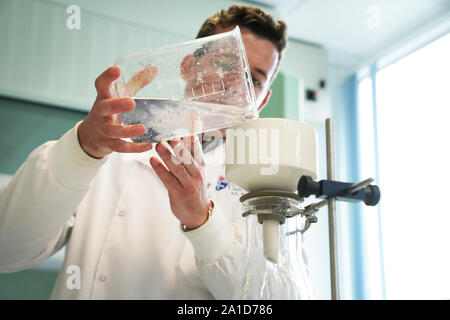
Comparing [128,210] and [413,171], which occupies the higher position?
[413,171]

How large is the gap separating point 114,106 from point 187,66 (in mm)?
183

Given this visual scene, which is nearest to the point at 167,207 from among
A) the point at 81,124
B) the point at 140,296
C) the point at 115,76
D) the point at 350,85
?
the point at 140,296

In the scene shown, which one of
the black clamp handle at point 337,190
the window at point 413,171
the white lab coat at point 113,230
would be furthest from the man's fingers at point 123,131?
the window at point 413,171

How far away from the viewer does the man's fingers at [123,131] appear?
0.63 m

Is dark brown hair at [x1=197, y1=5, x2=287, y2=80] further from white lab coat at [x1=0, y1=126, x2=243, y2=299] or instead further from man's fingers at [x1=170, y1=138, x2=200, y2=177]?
man's fingers at [x1=170, y1=138, x2=200, y2=177]

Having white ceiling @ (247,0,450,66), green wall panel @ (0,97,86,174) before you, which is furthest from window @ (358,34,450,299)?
green wall panel @ (0,97,86,174)

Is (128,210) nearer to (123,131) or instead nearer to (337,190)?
(123,131)

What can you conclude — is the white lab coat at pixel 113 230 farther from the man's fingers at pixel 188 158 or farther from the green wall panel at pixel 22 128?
the green wall panel at pixel 22 128

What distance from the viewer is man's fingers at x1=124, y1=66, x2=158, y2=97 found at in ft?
2.38

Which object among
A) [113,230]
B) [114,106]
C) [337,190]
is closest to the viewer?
[337,190]

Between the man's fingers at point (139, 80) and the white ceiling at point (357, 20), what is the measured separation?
153 cm

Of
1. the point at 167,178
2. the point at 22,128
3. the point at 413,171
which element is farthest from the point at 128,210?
the point at 413,171

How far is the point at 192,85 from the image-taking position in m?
0.75

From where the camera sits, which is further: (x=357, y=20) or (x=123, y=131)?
(x=357, y=20)
